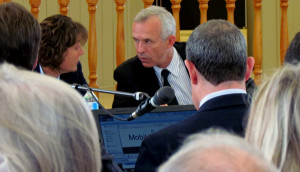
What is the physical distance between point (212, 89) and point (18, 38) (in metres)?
0.64

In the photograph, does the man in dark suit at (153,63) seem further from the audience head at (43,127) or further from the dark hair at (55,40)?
the audience head at (43,127)

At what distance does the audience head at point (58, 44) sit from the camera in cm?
346

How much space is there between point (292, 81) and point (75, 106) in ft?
1.40

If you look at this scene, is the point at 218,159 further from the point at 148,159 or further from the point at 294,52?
the point at 294,52

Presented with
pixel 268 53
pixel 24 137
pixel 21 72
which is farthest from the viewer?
pixel 268 53

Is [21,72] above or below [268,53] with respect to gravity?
above

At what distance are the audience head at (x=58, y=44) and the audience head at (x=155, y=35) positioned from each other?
1.26ft

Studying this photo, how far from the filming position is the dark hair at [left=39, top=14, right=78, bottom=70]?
3.46 metres

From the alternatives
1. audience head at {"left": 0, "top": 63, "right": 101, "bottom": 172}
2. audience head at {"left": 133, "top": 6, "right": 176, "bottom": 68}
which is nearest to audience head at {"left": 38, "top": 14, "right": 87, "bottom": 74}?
audience head at {"left": 133, "top": 6, "right": 176, "bottom": 68}

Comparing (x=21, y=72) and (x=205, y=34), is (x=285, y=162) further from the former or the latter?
(x=205, y=34)

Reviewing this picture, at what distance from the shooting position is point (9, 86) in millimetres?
995

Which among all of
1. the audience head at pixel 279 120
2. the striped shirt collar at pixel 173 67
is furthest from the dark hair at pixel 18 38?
the striped shirt collar at pixel 173 67

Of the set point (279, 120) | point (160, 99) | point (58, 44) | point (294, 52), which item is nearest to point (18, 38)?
point (160, 99)

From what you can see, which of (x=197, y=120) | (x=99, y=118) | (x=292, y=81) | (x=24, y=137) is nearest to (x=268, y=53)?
(x=99, y=118)
